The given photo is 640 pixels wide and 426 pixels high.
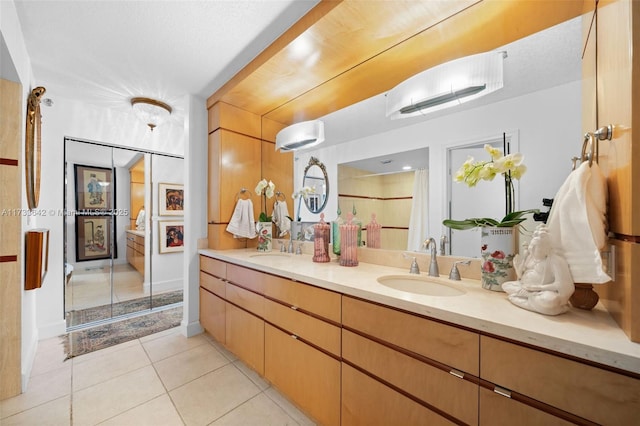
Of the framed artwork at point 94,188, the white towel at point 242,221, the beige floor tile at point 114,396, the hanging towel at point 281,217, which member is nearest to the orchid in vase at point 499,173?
the hanging towel at point 281,217

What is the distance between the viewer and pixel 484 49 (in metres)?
1.51

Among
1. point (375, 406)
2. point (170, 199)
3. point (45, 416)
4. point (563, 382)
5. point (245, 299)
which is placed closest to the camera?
point (563, 382)

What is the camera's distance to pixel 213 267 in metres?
2.39

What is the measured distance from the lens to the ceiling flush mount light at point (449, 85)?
51.0 inches

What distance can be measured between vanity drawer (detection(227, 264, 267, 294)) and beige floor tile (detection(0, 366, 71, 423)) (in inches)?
51.2

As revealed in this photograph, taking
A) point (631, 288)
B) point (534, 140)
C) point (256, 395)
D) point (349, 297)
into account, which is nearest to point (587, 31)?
point (534, 140)

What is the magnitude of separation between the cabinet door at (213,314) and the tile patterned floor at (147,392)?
0.55 ft

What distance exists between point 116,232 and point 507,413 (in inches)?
157

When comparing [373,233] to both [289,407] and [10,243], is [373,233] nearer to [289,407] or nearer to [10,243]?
[289,407]

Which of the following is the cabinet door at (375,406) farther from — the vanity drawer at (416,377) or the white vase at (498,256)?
the white vase at (498,256)

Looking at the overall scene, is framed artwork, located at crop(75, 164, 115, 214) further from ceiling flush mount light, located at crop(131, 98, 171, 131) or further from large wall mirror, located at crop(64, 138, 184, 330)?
ceiling flush mount light, located at crop(131, 98, 171, 131)

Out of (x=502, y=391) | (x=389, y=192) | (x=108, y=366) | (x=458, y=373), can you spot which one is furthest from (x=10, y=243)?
(x=502, y=391)

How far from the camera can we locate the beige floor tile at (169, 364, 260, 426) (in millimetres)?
1562

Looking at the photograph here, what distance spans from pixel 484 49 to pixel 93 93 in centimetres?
354
